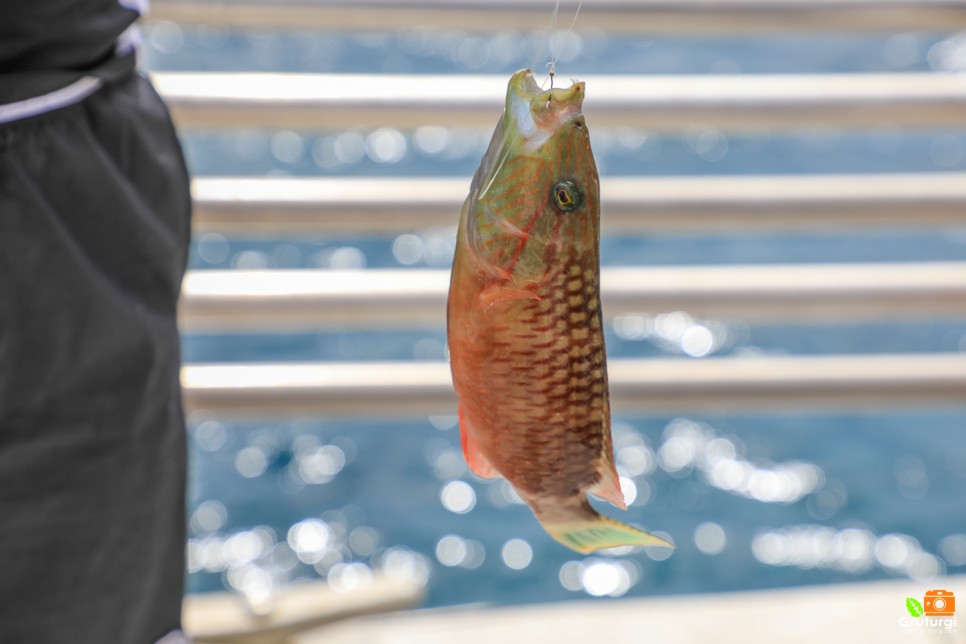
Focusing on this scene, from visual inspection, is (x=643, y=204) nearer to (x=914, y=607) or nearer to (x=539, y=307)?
(x=914, y=607)

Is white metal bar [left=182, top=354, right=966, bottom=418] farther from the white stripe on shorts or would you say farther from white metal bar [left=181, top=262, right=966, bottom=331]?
the white stripe on shorts

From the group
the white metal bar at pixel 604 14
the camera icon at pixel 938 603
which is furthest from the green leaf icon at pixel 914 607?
the white metal bar at pixel 604 14

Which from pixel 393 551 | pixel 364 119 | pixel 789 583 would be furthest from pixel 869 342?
pixel 364 119

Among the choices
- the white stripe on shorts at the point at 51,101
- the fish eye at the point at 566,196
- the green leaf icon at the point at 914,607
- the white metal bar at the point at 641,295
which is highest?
the white stripe on shorts at the point at 51,101

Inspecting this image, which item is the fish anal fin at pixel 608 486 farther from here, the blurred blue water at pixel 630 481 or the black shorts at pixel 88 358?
the blurred blue water at pixel 630 481

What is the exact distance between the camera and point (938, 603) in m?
1.50

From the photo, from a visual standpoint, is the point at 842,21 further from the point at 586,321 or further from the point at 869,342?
the point at 869,342

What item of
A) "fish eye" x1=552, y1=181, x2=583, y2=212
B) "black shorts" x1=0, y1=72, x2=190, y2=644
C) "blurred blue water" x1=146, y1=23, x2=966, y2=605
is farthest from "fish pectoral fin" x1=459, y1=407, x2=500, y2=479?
"blurred blue water" x1=146, y1=23, x2=966, y2=605

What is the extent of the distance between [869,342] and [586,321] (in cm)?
496

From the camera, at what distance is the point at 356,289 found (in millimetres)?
1657

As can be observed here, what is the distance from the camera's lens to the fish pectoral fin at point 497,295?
71cm

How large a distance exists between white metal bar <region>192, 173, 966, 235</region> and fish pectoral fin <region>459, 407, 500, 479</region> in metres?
0.89

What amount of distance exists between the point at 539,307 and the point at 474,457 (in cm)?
13

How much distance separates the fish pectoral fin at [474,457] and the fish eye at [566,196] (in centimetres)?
17
